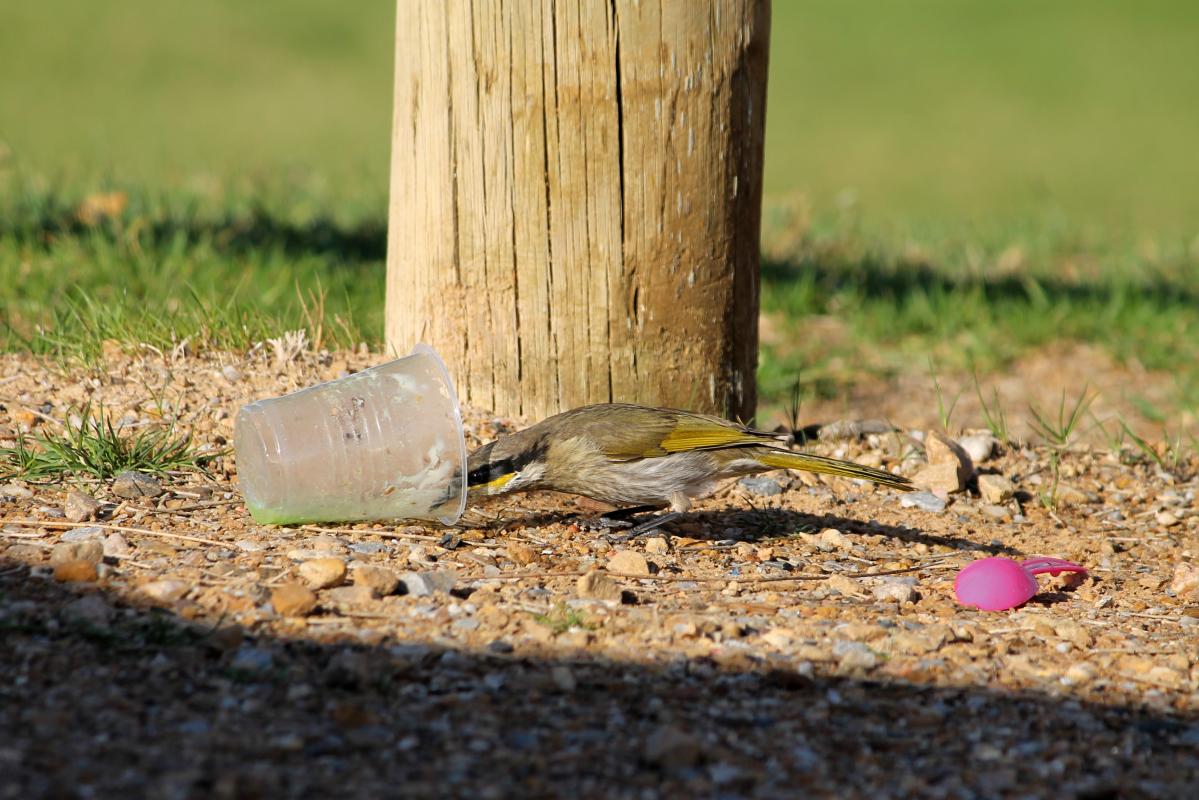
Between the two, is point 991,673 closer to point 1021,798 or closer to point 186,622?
point 1021,798

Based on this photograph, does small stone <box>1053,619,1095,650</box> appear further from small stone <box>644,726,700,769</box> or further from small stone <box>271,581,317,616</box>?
small stone <box>271,581,317,616</box>

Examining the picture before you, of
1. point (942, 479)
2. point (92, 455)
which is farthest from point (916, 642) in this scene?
point (92, 455)

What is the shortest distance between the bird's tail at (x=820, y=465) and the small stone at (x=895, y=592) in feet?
1.68

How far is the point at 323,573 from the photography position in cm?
371

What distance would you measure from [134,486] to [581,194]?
6.04 ft

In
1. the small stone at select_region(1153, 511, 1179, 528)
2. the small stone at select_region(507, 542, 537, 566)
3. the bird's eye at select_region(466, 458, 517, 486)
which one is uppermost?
the bird's eye at select_region(466, 458, 517, 486)

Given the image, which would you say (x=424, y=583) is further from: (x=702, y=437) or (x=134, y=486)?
(x=702, y=437)

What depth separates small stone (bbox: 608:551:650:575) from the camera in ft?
13.7

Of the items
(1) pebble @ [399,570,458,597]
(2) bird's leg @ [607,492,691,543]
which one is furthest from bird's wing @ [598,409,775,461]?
(1) pebble @ [399,570,458,597]

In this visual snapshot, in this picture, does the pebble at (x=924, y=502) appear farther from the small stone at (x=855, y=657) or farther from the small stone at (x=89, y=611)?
the small stone at (x=89, y=611)

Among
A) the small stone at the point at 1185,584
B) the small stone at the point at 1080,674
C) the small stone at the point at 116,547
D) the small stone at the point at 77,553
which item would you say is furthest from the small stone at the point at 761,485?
the small stone at the point at 77,553

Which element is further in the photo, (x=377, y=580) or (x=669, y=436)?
(x=669, y=436)

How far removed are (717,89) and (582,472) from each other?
4.84 ft

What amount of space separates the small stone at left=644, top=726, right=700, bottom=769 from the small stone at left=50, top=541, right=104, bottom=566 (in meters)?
1.71
